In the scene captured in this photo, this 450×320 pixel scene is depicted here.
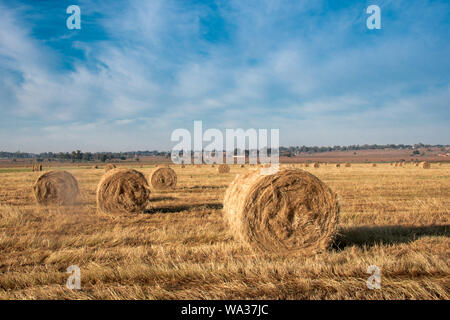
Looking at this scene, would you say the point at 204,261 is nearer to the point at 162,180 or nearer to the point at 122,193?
the point at 122,193

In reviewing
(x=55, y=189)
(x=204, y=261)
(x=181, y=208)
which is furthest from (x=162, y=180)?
(x=204, y=261)

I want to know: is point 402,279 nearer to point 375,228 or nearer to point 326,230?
point 326,230

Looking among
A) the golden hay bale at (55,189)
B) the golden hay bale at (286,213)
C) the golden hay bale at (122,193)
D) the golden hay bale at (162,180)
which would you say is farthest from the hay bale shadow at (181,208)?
the golden hay bale at (162,180)

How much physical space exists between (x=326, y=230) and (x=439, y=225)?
4.00 m

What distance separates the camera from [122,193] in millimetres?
11594

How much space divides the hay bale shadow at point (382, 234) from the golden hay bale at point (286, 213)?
52cm

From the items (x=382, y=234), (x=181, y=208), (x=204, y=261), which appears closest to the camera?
(x=204, y=261)

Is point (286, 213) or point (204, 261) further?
point (286, 213)

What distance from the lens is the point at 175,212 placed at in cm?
1117

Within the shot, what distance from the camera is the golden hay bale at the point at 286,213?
6562 mm

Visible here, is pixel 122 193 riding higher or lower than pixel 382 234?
higher

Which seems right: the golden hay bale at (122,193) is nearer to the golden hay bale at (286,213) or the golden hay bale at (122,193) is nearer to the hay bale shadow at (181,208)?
the hay bale shadow at (181,208)

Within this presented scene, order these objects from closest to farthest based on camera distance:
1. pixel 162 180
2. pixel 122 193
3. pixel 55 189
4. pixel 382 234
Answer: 1. pixel 382 234
2. pixel 122 193
3. pixel 55 189
4. pixel 162 180

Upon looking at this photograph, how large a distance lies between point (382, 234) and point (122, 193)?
8289mm
